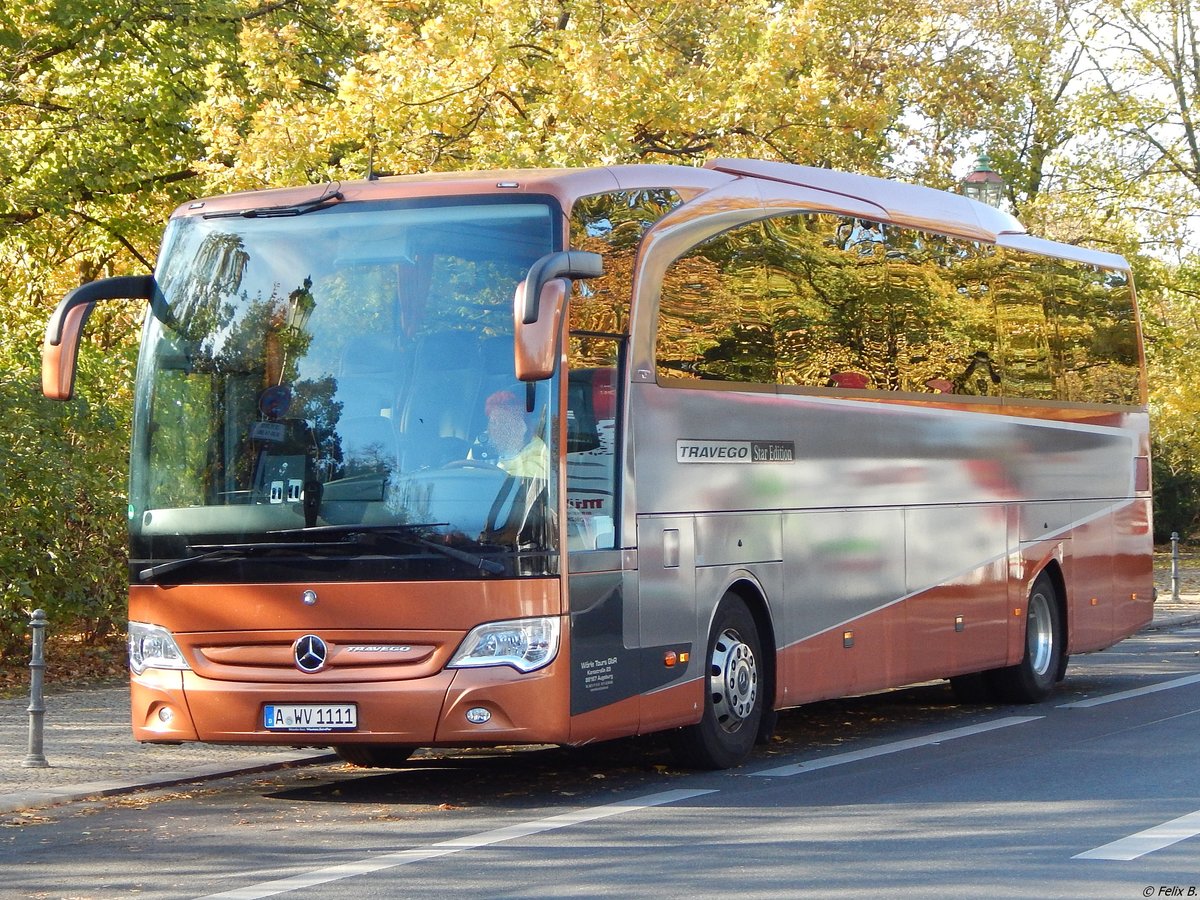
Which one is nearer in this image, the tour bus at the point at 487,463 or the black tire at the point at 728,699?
the tour bus at the point at 487,463

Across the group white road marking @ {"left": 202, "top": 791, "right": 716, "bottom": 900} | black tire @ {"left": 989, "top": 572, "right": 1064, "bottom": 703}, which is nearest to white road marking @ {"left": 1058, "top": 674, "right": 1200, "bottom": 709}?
black tire @ {"left": 989, "top": 572, "right": 1064, "bottom": 703}

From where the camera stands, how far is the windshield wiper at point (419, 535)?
9.48m

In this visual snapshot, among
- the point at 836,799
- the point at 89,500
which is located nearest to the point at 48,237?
the point at 89,500

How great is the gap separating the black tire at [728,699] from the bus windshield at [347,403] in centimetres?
199

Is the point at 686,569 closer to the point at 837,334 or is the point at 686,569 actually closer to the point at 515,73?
the point at 837,334

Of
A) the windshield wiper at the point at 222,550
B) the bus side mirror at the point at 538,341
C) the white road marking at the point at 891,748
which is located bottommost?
the white road marking at the point at 891,748

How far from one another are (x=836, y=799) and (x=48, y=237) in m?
16.7

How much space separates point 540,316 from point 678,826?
2631 millimetres

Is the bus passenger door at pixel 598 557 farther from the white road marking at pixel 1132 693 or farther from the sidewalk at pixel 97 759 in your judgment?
the white road marking at pixel 1132 693

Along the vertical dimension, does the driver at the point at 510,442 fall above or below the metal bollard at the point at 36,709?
above

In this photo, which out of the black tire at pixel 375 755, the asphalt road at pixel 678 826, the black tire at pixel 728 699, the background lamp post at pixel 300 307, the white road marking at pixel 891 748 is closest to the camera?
the asphalt road at pixel 678 826

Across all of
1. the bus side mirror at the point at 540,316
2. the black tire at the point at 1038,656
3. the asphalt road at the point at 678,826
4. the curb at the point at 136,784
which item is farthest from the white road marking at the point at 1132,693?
the bus side mirror at the point at 540,316

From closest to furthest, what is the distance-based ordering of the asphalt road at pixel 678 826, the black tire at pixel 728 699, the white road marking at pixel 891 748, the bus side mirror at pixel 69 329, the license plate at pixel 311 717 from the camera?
the asphalt road at pixel 678 826 < the license plate at pixel 311 717 < the bus side mirror at pixel 69 329 < the black tire at pixel 728 699 < the white road marking at pixel 891 748

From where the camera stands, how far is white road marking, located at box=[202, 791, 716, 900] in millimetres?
7668
